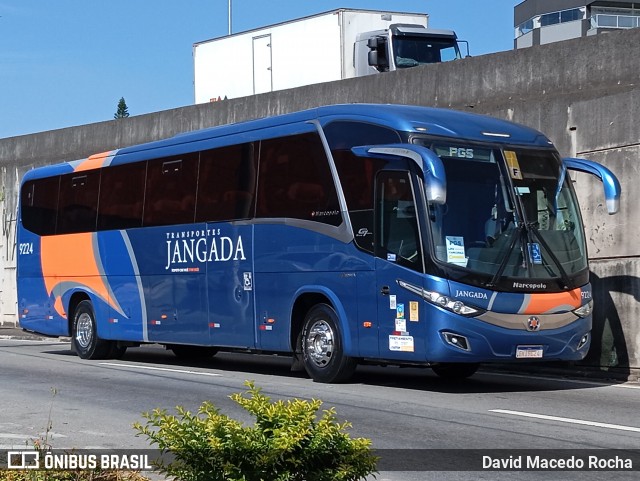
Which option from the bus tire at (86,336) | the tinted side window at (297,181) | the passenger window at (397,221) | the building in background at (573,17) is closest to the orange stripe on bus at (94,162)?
the bus tire at (86,336)

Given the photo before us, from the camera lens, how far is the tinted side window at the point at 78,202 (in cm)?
2131

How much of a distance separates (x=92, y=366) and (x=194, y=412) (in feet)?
25.1

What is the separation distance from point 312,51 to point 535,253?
20026 mm

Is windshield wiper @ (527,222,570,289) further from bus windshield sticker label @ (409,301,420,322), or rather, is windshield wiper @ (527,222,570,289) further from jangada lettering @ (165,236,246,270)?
jangada lettering @ (165,236,246,270)

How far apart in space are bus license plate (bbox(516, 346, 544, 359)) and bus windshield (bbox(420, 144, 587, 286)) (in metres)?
0.81

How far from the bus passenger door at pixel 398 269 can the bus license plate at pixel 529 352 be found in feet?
3.61

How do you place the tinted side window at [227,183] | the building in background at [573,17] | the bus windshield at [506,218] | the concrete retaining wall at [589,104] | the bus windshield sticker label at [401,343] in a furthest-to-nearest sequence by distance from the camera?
the building in background at [573,17]
the tinted side window at [227,183]
the concrete retaining wall at [589,104]
the bus windshield sticker label at [401,343]
the bus windshield at [506,218]

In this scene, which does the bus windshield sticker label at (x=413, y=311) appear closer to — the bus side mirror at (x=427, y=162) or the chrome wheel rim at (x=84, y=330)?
the bus side mirror at (x=427, y=162)

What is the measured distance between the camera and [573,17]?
82625mm

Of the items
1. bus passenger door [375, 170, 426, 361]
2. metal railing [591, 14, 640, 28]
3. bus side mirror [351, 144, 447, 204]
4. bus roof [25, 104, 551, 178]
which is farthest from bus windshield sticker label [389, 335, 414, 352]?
metal railing [591, 14, 640, 28]

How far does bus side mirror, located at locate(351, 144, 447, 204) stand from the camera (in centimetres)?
1329

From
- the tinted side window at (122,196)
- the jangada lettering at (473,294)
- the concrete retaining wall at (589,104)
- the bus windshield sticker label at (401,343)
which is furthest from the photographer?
the tinted side window at (122,196)

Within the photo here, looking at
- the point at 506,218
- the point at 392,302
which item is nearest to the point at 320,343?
the point at 392,302

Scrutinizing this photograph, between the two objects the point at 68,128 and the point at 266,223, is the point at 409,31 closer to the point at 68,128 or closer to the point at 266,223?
the point at 68,128
